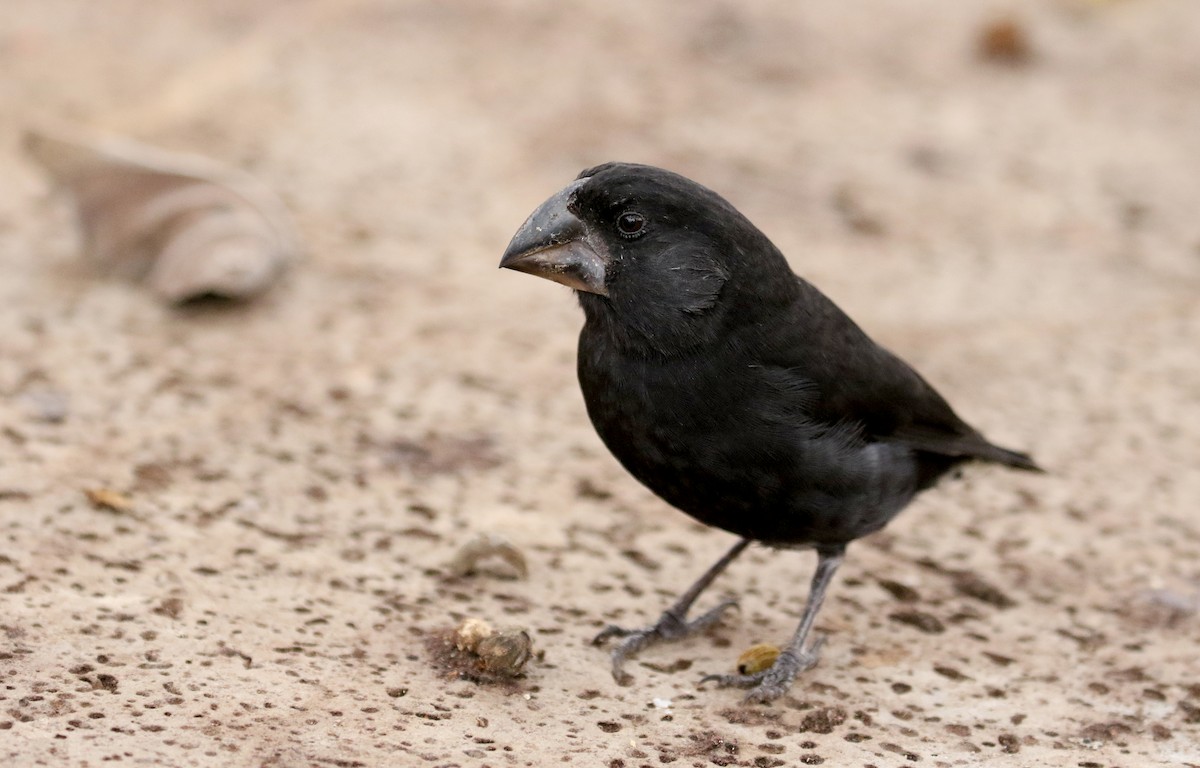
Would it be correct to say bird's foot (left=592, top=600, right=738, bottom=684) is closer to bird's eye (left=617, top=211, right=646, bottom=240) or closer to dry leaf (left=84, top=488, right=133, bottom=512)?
bird's eye (left=617, top=211, right=646, bottom=240)

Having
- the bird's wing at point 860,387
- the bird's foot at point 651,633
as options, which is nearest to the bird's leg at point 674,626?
the bird's foot at point 651,633

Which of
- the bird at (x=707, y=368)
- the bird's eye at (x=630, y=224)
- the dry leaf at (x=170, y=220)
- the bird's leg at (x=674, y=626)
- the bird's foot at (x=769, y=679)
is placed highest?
the dry leaf at (x=170, y=220)

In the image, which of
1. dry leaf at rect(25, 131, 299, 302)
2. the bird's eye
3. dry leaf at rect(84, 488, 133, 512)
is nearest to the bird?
the bird's eye

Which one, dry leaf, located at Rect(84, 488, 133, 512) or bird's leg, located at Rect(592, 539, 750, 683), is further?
dry leaf, located at Rect(84, 488, 133, 512)

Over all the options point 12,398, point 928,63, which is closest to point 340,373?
point 12,398

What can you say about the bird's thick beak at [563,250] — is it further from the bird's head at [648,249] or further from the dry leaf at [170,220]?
the dry leaf at [170,220]

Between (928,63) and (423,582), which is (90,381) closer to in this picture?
(423,582)

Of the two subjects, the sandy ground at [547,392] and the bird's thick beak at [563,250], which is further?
the bird's thick beak at [563,250]
